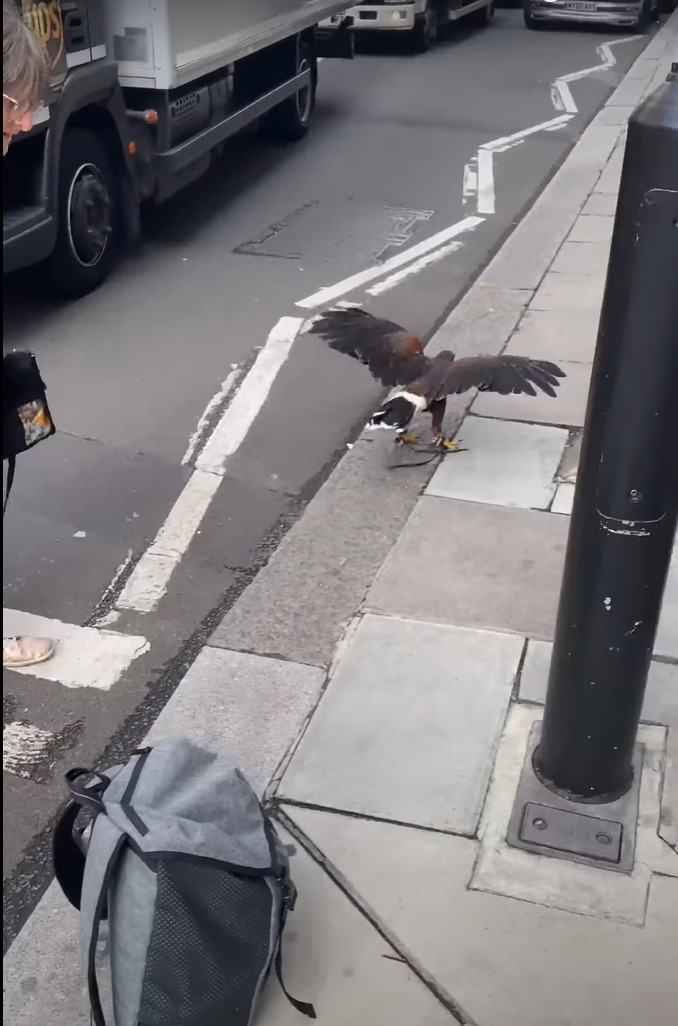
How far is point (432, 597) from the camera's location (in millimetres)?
3646

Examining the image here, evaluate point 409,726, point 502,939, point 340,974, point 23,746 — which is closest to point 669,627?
point 409,726

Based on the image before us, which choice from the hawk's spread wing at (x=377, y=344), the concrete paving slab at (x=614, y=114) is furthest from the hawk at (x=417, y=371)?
the concrete paving slab at (x=614, y=114)

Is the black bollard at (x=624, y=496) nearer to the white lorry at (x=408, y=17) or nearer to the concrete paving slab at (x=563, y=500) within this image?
the concrete paving slab at (x=563, y=500)

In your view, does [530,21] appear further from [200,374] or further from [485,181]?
[200,374]

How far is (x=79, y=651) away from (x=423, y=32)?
1540 cm

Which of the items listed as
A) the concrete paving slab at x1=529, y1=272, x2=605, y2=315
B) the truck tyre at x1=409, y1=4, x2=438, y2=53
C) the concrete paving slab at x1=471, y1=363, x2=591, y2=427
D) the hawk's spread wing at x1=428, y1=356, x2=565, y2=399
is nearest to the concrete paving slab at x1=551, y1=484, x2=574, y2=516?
the hawk's spread wing at x1=428, y1=356, x2=565, y2=399

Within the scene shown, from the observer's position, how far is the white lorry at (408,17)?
15570 millimetres

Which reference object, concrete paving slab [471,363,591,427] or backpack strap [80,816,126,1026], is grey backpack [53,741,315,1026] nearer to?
backpack strap [80,816,126,1026]

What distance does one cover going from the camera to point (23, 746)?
3115mm

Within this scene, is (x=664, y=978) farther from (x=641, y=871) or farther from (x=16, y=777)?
(x=16, y=777)

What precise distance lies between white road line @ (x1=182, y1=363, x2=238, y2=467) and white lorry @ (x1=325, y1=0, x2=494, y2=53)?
11.1 meters

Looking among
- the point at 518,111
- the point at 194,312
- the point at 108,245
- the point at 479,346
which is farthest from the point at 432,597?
the point at 518,111

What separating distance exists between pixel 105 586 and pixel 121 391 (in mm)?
1761

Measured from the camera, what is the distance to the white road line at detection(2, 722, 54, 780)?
303cm
